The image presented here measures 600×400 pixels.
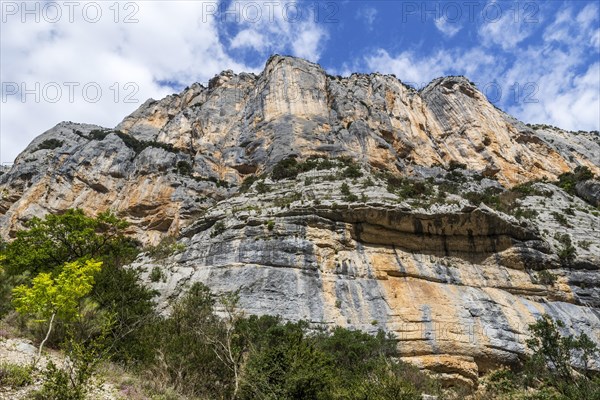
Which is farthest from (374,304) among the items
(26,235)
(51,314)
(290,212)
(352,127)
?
(352,127)

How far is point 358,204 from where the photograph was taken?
89.2 feet

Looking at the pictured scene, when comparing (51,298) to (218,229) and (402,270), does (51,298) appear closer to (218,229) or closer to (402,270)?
(218,229)

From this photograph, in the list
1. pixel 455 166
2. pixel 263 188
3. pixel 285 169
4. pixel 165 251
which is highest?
pixel 455 166

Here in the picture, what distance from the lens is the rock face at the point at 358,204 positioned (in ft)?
75.6

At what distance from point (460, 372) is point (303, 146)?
2904 centimetres

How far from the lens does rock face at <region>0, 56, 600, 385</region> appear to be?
23.0 m

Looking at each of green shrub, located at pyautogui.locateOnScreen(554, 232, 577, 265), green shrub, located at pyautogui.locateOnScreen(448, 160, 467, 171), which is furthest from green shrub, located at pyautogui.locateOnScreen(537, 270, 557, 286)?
green shrub, located at pyautogui.locateOnScreen(448, 160, 467, 171)

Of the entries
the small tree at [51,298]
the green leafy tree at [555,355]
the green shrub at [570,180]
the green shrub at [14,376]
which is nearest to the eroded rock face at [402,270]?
the green leafy tree at [555,355]

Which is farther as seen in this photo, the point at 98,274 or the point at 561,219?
the point at 561,219

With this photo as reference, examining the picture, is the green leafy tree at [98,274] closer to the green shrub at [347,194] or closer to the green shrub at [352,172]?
the green shrub at [347,194]

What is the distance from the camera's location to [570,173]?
54.2 metres

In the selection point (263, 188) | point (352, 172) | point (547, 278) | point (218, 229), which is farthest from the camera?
point (352, 172)

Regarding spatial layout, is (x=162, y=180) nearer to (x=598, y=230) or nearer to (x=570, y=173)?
(x=598, y=230)

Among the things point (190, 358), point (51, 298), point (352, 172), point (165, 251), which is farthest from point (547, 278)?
point (51, 298)
